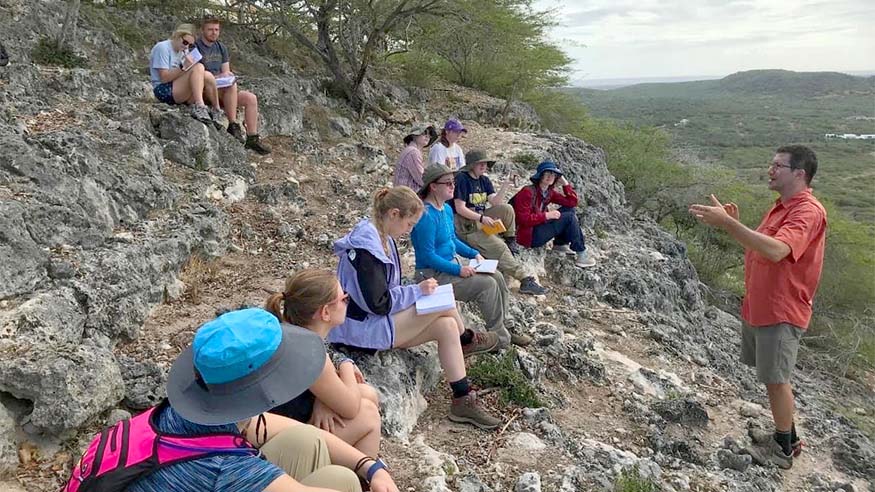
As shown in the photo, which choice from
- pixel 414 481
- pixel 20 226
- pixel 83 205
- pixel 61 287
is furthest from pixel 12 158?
pixel 414 481

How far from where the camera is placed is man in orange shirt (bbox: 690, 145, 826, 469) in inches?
162

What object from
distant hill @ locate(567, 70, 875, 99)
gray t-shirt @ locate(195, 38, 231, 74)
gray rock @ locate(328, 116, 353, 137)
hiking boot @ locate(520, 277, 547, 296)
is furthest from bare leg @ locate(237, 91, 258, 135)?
distant hill @ locate(567, 70, 875, 99)

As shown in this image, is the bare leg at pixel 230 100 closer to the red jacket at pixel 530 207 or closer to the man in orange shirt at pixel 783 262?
the red jacket at pixel 530 207

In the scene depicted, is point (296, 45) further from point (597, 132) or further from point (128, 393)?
point (597, 132)

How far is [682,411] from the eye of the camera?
5199 millimetres

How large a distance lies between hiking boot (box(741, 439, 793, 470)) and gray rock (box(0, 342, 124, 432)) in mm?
4504

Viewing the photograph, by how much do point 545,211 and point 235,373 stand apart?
5868 millimetres

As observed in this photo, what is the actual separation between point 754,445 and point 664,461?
1.08 metres

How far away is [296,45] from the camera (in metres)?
13.6

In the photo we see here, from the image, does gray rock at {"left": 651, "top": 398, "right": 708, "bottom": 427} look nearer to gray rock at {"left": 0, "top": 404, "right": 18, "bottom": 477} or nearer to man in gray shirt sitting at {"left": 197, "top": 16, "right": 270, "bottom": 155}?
gray rock at {"left": 0, "top": 404, "right": 18, "bottom": 477}

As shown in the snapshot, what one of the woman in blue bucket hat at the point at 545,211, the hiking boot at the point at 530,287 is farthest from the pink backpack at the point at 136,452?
the woman in blue bucket hat at the point at 545,211

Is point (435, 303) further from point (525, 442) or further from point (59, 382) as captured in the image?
point (59, 382)

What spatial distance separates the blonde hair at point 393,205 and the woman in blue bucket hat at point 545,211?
354 centimetres

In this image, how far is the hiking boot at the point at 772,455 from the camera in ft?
15.8
